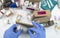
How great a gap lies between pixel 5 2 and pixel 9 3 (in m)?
0.03

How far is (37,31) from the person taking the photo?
1.10m

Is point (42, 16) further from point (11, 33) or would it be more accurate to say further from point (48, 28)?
point (11, 33)

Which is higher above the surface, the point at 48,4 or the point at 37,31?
the point at 48,4

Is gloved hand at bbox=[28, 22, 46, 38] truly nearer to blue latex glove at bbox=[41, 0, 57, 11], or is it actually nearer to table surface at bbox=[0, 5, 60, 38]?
table surface at bbox=[0, 5, 60, 38]

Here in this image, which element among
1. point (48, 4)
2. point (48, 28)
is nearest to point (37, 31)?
point (48, 28)

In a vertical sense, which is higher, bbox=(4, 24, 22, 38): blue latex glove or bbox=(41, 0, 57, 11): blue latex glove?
bbox=(41, 0, 57, 11): blue latex glove

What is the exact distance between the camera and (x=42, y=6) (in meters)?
1.27

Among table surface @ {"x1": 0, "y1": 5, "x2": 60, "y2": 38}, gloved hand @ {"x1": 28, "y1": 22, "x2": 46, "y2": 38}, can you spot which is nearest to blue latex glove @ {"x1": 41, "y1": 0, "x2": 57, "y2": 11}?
table surface @ {"x1": 0, "y1": 5, "x2": 60, "y2": 38}

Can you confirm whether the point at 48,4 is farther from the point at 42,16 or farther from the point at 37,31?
the point at 37,31

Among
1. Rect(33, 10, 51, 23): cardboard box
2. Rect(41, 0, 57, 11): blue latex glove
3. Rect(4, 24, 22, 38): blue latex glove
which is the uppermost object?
Rect(41, 0, 57, 11): blue latex glove

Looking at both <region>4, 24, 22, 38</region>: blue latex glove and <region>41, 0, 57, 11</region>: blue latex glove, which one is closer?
<region>4, 24, 22, 38</region>: blue latex glove

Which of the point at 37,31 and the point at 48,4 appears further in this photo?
the point at 48,4

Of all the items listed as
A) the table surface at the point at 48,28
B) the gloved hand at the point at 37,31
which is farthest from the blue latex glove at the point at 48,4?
the gloved hand at the point at 37,31

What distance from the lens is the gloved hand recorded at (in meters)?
1.10
